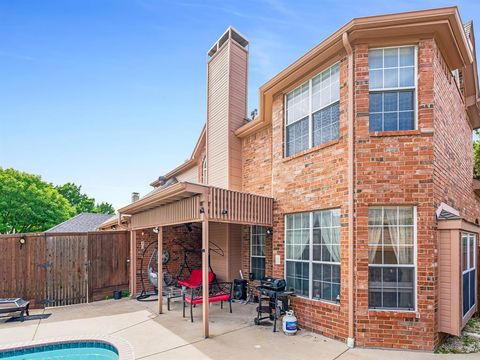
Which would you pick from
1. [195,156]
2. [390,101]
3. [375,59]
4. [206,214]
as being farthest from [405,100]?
[195,156]

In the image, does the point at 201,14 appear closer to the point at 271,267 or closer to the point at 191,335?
the point at 271,267

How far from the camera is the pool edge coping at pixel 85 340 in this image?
18.2 ft

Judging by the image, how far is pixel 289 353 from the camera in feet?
17.5

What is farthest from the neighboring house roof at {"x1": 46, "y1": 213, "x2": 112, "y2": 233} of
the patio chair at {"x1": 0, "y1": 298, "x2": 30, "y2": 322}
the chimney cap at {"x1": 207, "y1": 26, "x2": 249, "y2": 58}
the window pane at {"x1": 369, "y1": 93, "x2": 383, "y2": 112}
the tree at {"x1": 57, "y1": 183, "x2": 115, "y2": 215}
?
the tree at {"x1": 57, "y1": 183, "x2": 115, "y2": 215}

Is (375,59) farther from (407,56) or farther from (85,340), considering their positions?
(85,340)

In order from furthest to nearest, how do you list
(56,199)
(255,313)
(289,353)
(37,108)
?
(56,199), (37,108), (255,313), (289,353)

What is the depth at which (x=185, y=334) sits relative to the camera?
251 inches

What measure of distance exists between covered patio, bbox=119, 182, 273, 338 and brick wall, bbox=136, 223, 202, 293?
1.13 ft

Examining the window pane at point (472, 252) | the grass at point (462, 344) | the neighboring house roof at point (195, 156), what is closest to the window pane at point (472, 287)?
the window pane at point (472, 252)

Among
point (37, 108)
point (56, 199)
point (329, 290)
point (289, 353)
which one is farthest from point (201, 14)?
point (56, 199)

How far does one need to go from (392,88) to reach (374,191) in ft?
6.38

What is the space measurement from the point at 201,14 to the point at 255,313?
938cm

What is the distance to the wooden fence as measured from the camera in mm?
8867

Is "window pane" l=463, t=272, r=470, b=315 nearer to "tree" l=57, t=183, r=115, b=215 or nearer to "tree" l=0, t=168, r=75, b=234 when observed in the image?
"tree" l=0, t=168, r=75, b=234
